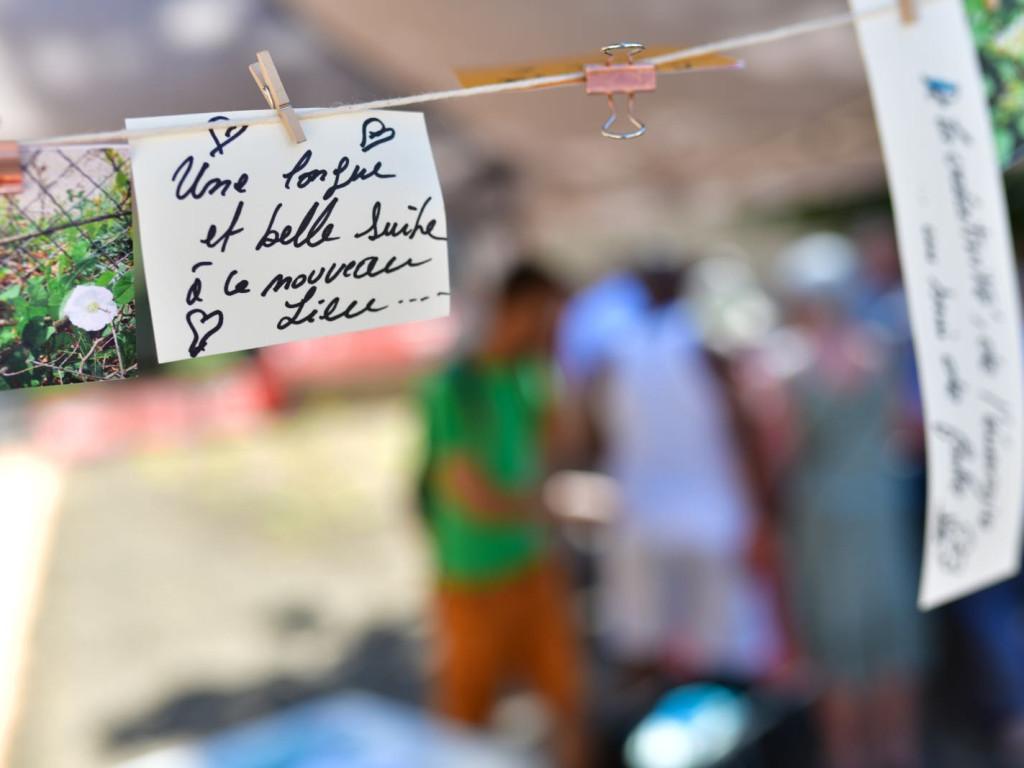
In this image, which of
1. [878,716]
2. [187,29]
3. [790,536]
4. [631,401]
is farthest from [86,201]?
[878,716]

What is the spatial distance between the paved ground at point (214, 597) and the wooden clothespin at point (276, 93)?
268 cm

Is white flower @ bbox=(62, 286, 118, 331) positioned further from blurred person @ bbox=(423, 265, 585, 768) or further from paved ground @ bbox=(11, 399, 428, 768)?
paved ground @ bbox=(11, 399, 428, 768)

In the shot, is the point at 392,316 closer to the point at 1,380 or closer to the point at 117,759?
the point at 1,380

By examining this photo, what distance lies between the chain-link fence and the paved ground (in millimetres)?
2585

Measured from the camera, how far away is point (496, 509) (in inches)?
81.0

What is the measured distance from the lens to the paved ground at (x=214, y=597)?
2.86m

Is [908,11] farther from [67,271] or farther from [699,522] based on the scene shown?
[699,522]

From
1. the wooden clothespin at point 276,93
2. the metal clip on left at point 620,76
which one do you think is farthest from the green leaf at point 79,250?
the metal clip on left at point 620,76

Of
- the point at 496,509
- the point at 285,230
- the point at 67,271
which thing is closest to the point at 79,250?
the point at 67,271

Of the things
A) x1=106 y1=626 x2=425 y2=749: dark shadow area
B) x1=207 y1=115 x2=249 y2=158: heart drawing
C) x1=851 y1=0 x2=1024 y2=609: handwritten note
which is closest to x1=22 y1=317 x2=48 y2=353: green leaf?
x1=207 y1=115 x2=249 y2=158: heart drawing

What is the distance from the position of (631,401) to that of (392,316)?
1.73 meters

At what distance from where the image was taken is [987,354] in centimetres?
67

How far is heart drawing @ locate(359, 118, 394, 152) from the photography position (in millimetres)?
531

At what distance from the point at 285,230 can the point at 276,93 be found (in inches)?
3.3
